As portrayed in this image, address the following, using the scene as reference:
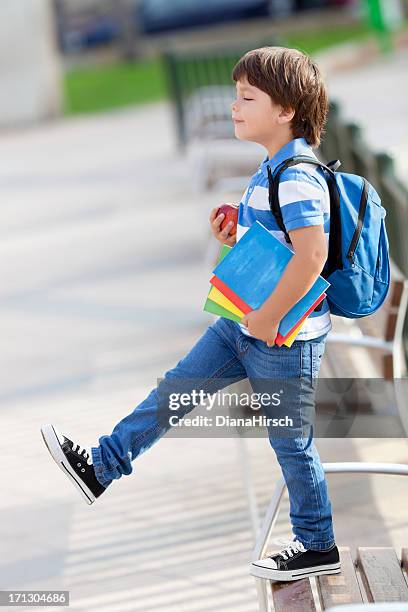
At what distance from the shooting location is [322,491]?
3.38 metres

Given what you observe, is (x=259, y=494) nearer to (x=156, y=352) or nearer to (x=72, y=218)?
(x=156, y=352)

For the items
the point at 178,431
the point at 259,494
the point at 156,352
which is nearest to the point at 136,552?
the point at 259,494

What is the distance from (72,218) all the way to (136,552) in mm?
7065

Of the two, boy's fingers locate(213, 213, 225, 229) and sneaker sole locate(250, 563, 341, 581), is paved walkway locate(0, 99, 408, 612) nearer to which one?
sneaker sole locate(250, 563, 341, 581)

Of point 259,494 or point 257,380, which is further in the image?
point 259,494

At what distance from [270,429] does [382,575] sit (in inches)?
18.5

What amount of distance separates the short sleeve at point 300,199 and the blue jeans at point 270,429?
0.36 metres

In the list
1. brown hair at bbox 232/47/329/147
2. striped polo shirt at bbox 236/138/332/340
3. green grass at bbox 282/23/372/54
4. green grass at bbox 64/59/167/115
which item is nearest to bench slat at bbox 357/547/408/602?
striped polo shirt at bbox 236/138/332/340

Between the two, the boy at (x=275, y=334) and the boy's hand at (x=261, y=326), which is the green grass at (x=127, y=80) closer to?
the boy at (x=275, y=334)

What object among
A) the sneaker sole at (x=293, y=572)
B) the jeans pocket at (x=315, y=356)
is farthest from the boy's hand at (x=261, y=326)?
the sneaker sole at (x=293, y=572)

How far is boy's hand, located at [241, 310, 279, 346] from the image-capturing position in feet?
10.4

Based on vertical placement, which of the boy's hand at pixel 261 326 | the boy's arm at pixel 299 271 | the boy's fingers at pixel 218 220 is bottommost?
the boy's hand at pixel 261 326

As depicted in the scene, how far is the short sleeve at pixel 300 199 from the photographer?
3.08 metres

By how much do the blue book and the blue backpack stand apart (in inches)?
2.9
